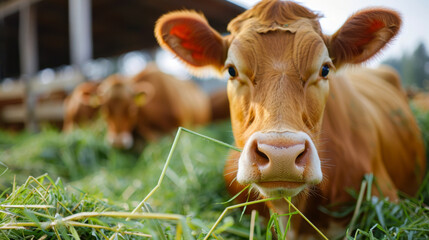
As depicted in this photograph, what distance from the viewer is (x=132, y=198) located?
3.11m

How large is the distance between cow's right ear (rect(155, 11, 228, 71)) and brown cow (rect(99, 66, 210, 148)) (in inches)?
145

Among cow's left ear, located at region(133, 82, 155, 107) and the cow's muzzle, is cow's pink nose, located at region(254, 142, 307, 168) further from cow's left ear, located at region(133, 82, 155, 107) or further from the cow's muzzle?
cow's left ear, located at region(133, 82, 155, 107)

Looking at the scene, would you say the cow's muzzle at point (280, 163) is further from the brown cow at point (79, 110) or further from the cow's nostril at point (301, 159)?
the brown cow at point (79, 110)

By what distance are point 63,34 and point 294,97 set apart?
48.5 feet

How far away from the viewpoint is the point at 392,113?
342cm

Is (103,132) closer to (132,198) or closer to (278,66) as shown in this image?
(132,198)

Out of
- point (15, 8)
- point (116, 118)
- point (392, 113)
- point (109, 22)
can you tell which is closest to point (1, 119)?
point (15, 8)

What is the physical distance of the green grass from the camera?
145cm

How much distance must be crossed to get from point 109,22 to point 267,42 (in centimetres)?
1179

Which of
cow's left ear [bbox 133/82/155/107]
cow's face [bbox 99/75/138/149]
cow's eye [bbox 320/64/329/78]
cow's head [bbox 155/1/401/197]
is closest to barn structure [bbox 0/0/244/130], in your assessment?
cow's face [bbox 99/75/138/149]

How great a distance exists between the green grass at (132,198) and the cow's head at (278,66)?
0.92 ft

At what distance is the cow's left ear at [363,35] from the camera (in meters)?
2.06

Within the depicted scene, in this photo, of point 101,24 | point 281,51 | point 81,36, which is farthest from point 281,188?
point 101,24

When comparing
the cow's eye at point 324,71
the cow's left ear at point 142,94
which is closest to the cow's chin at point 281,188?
the cow's eye at point 324,71
